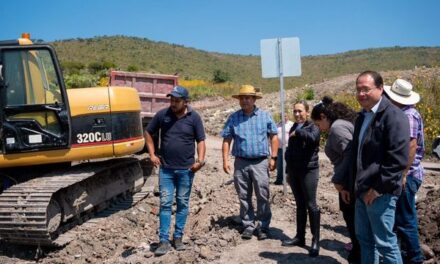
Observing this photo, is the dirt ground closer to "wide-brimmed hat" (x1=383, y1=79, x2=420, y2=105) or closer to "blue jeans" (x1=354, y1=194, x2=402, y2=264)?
"blue jeans" (x1=354, y1=194, x2=402, y2=264)

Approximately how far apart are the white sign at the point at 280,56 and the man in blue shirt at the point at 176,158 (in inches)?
82.7

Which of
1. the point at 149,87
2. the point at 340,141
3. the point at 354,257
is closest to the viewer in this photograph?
the point at 340,141

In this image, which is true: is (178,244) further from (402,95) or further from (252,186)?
(402,95)

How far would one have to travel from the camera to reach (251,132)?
5.61 m

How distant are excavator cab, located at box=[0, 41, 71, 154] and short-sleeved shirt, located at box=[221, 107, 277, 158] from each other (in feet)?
8.90

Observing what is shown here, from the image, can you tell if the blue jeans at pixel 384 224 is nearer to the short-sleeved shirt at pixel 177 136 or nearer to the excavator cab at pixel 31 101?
the short-sleeved shirt at pixel 177 136

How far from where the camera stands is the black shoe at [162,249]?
5.45 meters

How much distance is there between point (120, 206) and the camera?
8.32m

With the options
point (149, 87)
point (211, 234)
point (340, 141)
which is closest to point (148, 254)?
point (211, 234)

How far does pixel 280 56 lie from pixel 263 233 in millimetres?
2923

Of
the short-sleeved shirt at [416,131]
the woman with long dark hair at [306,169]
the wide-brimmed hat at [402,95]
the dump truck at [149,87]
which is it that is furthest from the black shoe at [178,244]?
the dump truck at [149,87]

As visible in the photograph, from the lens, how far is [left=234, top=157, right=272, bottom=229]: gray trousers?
559 centimetres

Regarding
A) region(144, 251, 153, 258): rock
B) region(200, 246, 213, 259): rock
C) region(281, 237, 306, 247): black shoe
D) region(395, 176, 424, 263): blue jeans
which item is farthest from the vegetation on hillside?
region(395, 176, 424, 263): blue jeans

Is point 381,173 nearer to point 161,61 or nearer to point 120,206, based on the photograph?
point 120,206
